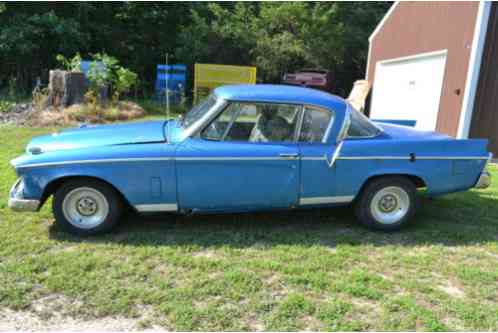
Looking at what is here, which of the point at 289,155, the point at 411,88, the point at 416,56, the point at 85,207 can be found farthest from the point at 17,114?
the point at 416,56

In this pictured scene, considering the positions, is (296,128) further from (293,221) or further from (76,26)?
(76,26)

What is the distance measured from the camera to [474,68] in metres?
7.89

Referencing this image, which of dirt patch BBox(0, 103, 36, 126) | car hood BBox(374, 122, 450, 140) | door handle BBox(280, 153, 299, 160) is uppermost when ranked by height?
car hood BBox(374, 122, 450, 140)

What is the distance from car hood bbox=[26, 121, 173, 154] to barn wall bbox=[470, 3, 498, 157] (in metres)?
6.94

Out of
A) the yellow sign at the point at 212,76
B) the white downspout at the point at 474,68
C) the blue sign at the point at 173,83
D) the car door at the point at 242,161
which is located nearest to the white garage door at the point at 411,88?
the white downspout at the point at 474,68

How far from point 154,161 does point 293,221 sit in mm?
1725

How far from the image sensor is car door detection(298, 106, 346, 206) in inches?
152

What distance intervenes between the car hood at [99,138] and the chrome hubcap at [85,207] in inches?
18.1

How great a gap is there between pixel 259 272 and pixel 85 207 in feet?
6.07

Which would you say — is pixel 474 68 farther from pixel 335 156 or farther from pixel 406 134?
pixel 335 156

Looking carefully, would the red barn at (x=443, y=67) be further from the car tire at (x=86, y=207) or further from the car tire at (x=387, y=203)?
the car tire at (x=86, y=207)

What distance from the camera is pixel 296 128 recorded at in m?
3.93

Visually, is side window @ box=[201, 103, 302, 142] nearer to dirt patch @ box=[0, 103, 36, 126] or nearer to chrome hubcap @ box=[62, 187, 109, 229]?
chrome hubcap @ box=[62, 187, 109, 229]

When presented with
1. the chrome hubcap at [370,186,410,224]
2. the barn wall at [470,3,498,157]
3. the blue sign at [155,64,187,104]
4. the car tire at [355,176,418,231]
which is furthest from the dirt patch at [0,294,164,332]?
the blue sign at [155,64,187,104]
